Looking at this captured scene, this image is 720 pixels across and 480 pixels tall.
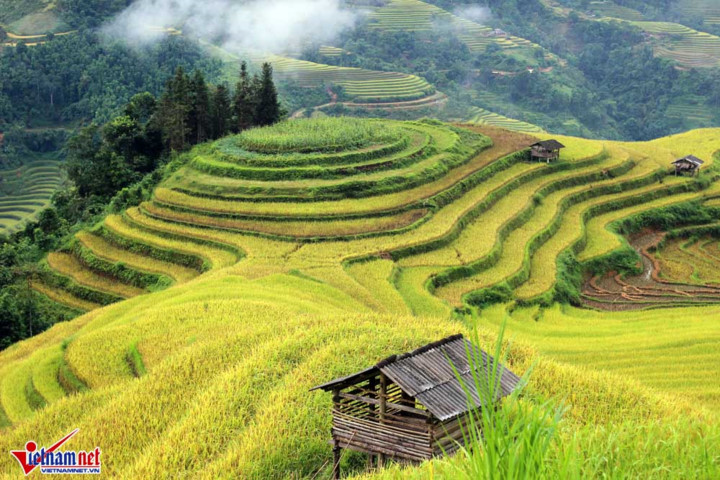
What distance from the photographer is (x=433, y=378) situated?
25.6ft

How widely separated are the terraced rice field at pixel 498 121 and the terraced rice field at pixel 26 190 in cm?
3393

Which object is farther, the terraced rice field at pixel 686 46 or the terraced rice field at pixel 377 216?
the terraced rice field at pixel 686 46

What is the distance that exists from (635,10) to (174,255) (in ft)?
280

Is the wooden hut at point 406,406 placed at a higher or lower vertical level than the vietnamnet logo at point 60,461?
higher

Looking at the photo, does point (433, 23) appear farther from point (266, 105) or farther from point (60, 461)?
point (60, 461)

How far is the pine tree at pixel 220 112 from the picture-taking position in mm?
32719

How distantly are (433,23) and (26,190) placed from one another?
50.7 m

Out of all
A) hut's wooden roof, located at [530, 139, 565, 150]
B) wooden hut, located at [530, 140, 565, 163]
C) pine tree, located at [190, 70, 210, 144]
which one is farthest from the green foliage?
hut's wooden roof, located at [530, 139, 565, 150]

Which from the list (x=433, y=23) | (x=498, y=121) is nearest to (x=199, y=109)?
(x=498, y=121)

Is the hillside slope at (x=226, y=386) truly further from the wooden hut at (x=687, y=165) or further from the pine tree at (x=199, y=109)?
the wooden hut at (x=687, y=165)

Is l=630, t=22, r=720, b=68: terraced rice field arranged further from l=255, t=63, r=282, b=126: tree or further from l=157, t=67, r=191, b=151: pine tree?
l=157, t=67, r=191, b=151: pine tree

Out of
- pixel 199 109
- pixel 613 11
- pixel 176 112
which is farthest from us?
pixel 613 11

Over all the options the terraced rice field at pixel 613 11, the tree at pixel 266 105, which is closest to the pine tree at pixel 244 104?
the tree at pixel 266 105

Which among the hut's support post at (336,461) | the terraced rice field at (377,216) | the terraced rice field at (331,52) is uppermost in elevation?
the terraced rice field at (331,52)
